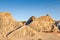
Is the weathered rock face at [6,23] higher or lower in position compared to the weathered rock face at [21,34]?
higher

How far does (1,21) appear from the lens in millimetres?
39688

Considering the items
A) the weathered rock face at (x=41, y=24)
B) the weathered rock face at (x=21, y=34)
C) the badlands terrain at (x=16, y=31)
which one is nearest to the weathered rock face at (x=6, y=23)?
the badlands terrain at (x=16, y=31)

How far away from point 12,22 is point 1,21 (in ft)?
9.39

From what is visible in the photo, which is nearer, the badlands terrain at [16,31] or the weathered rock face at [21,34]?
the weathered rock face at [21,34]

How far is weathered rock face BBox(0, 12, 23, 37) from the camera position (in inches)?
1471

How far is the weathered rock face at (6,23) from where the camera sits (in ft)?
123

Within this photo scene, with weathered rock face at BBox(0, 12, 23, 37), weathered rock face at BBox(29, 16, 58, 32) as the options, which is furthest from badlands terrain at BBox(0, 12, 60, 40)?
weathered rock face at BBox(29, 16, 58, 32)

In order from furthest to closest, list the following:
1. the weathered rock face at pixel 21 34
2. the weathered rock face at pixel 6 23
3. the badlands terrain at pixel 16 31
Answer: the weathered rock face at pixel 6 23 < the badlands terrain at pixel 16 31 < the weathered rock face at pixel 21 34

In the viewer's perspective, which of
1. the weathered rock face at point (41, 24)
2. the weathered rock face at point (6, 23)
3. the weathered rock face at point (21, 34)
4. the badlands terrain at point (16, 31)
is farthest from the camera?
the weathered rock face at point (41, 24)

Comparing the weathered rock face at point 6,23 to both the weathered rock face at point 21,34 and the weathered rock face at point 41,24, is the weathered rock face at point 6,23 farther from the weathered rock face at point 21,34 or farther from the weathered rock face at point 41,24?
the weathered rock face at point 41,24

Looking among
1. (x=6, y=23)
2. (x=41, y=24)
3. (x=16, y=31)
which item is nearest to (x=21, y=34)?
(x=16, y=31)

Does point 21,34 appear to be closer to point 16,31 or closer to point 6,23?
point 16,31

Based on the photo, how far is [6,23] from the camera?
39875 mm

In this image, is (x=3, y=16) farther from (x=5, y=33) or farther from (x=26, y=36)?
(x=26, y=36)
